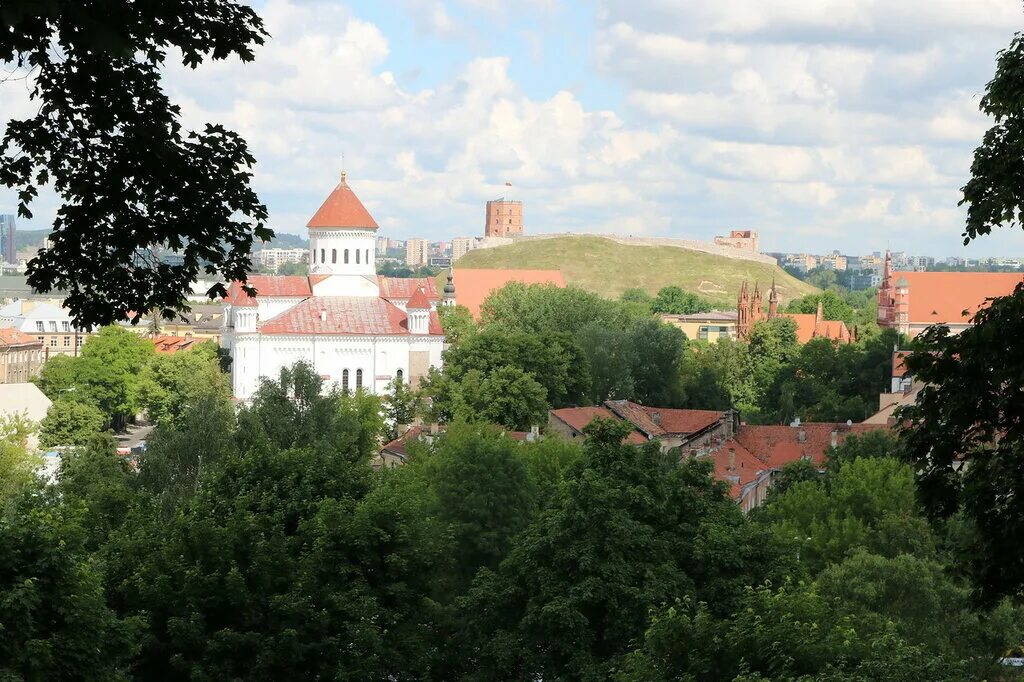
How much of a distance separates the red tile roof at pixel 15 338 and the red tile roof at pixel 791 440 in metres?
75.3

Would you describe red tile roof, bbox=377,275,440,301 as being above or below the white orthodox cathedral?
above

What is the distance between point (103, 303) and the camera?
1445 centimetres

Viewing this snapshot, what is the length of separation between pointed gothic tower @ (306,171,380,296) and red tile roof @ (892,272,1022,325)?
53.8 m

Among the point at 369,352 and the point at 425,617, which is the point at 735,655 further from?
the point at 369,352

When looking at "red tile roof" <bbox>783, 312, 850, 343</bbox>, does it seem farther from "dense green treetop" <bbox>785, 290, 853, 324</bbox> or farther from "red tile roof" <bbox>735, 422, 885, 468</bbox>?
"red tile roof" <bbox>735, 422, 885, 468</bbox>

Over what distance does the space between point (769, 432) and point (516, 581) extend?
135 ft

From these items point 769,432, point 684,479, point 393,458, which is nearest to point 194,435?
point 393,458

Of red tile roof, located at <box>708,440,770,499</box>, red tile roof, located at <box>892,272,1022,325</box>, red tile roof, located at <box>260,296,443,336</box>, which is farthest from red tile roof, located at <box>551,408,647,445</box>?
red tile roof, located at <box>892,272,1022,325</box>

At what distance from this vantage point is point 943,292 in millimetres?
142875

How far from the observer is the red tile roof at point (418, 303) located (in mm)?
98000

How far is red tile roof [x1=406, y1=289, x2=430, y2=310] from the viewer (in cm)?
9800

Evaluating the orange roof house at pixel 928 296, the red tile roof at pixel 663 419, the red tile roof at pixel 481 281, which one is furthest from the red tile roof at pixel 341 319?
the red tile roof at pixel 481 281

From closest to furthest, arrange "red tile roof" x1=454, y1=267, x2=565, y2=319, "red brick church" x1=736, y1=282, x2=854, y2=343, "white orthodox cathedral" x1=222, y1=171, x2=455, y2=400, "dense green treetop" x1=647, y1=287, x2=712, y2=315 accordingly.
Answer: "white orthodox cathedral" x1=222, y1=171, x2=455, y2=400 → "red brick church" x1=736, y1=282, x2=854, y2=343 → "red tile roof" x1=454, y1=267, x2=565, y2=319 → "dense green treetop" x1=647, y1=287, x2=712, y2=315

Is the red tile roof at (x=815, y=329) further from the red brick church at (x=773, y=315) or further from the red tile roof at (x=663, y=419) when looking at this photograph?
the red tile roof at (x=663, y=419)
